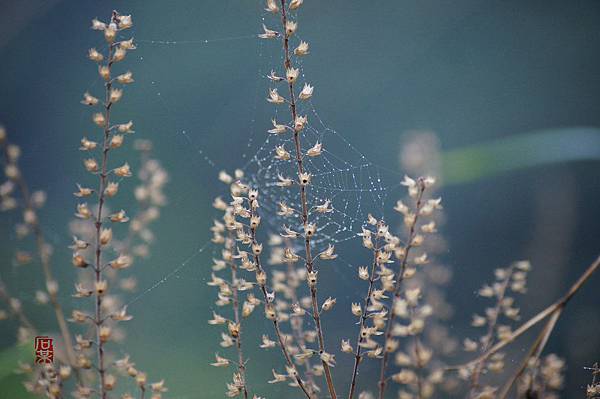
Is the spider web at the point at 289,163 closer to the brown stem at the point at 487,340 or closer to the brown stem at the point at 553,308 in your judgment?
the brown stem at the point at 487,340

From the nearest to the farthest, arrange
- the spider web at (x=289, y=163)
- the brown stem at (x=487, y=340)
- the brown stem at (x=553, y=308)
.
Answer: the brown stem at (x=553, y=308), the brown stem at (x=487, y=340), the spider web at (x=289, y=163)

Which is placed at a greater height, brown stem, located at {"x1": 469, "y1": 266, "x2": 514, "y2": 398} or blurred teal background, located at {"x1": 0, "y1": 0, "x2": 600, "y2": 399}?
blurred teal background, located at {"x1": 0, "y1": 0, "x2": 600, "y2": 399}

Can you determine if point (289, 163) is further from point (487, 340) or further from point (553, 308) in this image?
point (553, 308)

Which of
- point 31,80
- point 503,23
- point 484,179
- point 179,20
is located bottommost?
point 484,179

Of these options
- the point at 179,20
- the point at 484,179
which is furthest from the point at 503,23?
the point at 179,20

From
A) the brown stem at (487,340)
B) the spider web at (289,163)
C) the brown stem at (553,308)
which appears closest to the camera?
the brown stem at (553,308)

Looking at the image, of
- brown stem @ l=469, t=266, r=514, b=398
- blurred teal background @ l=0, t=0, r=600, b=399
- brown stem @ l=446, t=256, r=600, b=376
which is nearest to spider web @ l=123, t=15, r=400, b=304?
blurred teal background @ l=0, t=0, r=600, b=399

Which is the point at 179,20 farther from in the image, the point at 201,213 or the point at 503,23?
the point at 503,23

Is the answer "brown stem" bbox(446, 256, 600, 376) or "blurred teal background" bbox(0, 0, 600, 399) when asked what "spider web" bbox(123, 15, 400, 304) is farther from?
"brown stem" bbox(446, 256, 600, 376)

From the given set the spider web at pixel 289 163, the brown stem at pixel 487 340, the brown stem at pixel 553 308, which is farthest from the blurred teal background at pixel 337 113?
the brown stem at pixel 553 308
